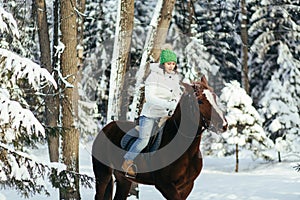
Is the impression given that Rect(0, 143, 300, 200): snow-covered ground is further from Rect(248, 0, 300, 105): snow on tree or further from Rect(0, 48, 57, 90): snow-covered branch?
Rect(248, 0, 300, 105): snow on tree

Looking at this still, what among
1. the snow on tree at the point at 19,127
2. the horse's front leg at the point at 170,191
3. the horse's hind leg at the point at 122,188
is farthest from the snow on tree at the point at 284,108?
the snow on tree at the point at 19,127

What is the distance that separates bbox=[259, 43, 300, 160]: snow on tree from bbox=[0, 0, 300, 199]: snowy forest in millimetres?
50

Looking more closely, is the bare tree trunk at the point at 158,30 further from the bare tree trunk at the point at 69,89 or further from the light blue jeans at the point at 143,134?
the light blue jeans at the point at 143,134

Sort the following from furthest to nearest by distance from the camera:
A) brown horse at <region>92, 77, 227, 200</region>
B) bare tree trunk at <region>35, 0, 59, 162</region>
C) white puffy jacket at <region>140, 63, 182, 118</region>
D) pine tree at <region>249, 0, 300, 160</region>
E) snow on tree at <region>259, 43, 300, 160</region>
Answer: pine tree at <region>249, 0, 300, 160</region>, snow on tree at <region>259, 43, 300, 160</region>, bare tree trunk at <region>35, 0, 59, 162</region>, white puffy jacket at <region>140, 63, 182, 118</region>, brown horse at <region>92, 77, 227, 200</region>

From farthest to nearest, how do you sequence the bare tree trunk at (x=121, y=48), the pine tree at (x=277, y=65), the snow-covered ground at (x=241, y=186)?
the pine tree at (x=277, y=65) → the snow-covered ground at (x=241, y=186) → the bare tree trunk at (x=121, y=48)

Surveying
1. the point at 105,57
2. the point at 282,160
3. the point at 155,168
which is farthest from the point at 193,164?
the point at 105,57

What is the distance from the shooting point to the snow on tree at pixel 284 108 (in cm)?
1978

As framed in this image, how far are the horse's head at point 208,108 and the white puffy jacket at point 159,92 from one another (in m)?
0.57

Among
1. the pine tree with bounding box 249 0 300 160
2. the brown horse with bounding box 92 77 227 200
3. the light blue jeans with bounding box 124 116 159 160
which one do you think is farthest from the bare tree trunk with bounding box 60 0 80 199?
the pine tree with bounding box 249 0 300 160

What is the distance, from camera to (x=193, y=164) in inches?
283

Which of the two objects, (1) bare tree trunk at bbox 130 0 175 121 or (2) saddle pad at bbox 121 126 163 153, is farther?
(1) bare tree trunk at bbox 130 0 175 121

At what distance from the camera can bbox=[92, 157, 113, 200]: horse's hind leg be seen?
8.70 meters

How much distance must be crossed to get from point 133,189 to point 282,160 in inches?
373

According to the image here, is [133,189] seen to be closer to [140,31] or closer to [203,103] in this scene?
[203,103]
